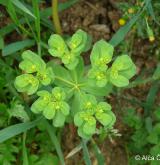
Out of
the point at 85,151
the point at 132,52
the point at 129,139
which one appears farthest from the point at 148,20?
the point at 85,151

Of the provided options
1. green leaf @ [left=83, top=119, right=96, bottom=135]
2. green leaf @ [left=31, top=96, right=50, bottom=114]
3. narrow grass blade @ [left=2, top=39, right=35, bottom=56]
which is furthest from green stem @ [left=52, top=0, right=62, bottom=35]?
green leaf @ [left=83, top=119, right=96, bottom=135]

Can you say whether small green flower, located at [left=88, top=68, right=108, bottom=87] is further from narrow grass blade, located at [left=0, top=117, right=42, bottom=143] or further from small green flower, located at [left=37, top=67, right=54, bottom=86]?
narrow grass blade, located at [left=0, top=117, right=42, bottom=143]

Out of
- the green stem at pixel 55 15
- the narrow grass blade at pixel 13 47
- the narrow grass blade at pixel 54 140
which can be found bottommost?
the narrow grass blade at pixel 54 140

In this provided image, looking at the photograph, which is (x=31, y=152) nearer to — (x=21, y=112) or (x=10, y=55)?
(x=21, y=112)

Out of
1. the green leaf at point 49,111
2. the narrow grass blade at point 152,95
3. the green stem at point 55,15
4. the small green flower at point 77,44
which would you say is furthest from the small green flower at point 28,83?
the narrow grass blade at point 152,95

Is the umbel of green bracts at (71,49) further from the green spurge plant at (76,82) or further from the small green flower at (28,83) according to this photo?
the small green flower at (28,83)
